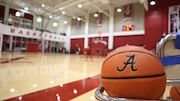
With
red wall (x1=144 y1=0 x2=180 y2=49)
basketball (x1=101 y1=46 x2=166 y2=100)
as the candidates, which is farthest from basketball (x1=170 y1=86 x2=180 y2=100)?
red wall (x1=144 y1=0 x2=180 y2=49)

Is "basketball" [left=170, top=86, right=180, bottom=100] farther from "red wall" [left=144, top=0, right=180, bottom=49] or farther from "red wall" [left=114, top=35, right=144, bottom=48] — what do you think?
"red wall" [left=114, top=35, right=144, bottom=48]

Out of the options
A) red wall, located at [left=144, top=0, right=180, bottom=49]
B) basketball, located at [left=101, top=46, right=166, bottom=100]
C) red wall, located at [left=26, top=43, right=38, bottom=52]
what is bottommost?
basketball, located at [left=101, top=46, right=166, bottom=100]

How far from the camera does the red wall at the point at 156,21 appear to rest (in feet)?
37.9

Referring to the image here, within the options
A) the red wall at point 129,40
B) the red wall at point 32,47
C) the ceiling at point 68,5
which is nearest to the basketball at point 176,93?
the ceiling at point 68,5

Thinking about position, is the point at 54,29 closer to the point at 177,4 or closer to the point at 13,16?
the point at 13,16

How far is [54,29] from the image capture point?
22.9 metres

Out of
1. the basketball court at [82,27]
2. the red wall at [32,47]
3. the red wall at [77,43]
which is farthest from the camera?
the red wall at [77,43]

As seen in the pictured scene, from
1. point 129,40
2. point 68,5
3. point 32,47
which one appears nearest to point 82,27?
point 68,5

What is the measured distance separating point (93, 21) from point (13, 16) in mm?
10493

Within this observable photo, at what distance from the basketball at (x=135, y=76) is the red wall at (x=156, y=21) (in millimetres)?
12425

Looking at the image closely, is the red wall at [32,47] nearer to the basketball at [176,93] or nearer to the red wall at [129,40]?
the red wall at [129,40]

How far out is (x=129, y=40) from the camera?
49.8 ft

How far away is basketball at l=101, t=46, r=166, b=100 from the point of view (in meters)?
0.73

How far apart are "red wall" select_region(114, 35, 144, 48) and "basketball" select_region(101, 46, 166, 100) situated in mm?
14571
